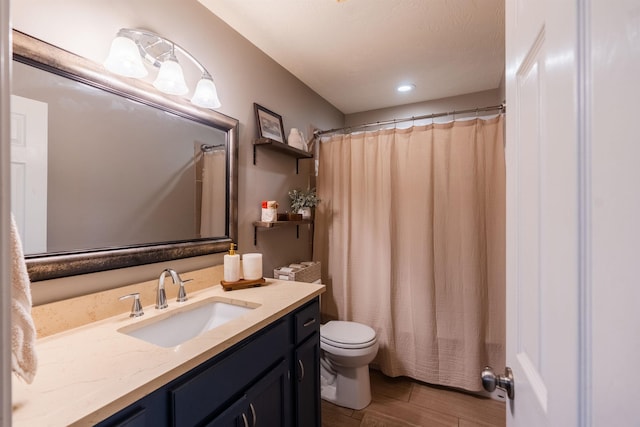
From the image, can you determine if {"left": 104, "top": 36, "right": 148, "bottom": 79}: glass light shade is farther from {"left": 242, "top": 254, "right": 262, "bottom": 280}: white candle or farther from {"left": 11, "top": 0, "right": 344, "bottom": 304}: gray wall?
{"left": 242, "top": 254, "right": 262, "bottom": 280}: white candle

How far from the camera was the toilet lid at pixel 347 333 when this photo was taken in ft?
6.20

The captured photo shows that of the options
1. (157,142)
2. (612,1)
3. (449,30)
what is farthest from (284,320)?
(449,30)

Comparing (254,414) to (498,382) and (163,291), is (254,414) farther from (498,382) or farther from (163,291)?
(498,382)

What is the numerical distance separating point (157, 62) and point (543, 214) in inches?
63.4

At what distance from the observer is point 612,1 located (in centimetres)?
31

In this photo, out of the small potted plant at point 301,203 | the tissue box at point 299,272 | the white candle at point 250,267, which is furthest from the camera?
the small potted plant at point 301,203

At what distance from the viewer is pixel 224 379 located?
0.90 metres

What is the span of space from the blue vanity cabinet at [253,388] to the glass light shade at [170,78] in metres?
1.17

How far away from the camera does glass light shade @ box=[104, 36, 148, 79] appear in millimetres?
1097

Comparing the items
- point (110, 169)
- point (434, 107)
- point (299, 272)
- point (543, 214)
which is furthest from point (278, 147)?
point (434, 107)

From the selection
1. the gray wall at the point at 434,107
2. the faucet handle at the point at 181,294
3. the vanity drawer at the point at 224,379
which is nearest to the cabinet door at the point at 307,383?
the vanity drawer at the point at 224,379

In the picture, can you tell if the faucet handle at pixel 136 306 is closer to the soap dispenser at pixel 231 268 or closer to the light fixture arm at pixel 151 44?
the soap dispenser at pixel 231 268

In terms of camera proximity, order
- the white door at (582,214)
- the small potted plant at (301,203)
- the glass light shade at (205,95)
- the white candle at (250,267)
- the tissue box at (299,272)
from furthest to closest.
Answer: the small potted plant at (301,203), the tissue box at (299,272), the white candle at (250,267), the glass light shade at (205,95), the white door at (582,214)

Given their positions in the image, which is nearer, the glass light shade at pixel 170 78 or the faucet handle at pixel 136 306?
the faucet handle at pixel 136 306
